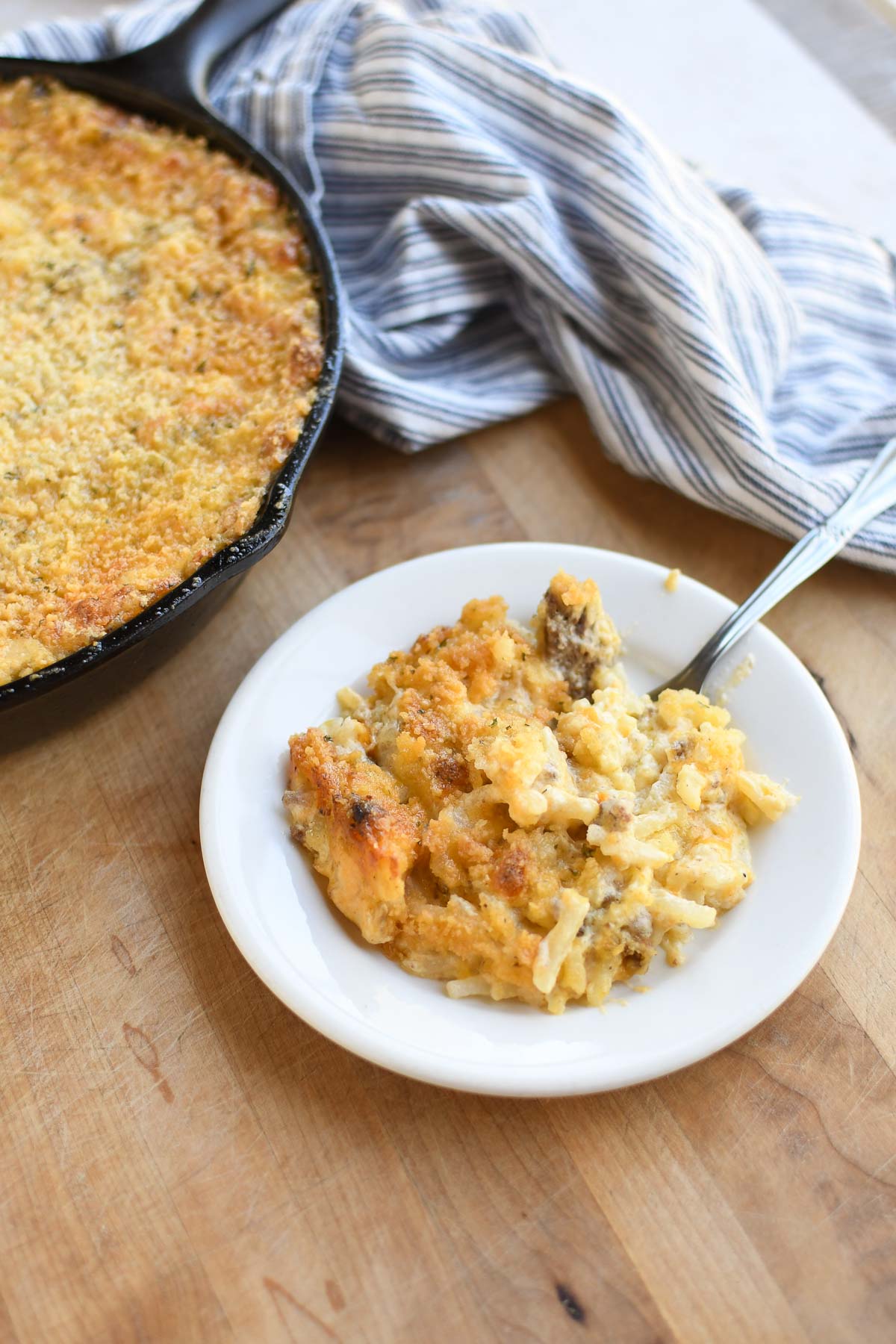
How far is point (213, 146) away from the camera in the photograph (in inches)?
81.2

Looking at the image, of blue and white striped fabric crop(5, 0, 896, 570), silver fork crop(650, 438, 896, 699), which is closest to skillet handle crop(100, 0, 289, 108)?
blue and white striped fabric crop(5, 0, 896, 570)

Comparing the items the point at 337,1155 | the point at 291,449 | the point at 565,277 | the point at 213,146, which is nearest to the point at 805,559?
the point at 565,277

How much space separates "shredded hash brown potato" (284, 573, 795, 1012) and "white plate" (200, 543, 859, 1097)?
4cm

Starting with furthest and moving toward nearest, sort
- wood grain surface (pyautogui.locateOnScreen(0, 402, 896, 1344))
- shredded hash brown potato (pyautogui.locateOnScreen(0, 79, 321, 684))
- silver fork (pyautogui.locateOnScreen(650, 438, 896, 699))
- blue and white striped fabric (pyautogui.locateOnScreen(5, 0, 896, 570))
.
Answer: blue and white striped fabric (pyautogui.locateOnScreen(5, 0, 896, 570)) → silver fork (pyautogui.locateOnScreen(650, 438, 896, 699)) → shredded hash brown potato (pyautogui.locateOnScreen(0, 79, 321, 684)) → wood grain surface (pyautogui.locateOnScreen(0, 402, 896, 1344))

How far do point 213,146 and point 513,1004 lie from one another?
1.58m

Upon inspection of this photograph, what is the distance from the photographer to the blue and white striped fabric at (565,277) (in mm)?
1988

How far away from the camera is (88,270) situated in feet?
Result: 6.30

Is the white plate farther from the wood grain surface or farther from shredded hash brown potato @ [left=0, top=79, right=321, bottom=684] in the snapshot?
shredded hash brown potato @ [left=0, top=79, right=321, bottom=684]

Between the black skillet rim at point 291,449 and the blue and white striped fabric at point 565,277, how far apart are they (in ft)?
0.69

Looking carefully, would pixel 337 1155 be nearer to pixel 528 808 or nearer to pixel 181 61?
pixel 528 808

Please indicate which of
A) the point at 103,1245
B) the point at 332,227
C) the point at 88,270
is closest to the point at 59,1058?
the point at 103,1245

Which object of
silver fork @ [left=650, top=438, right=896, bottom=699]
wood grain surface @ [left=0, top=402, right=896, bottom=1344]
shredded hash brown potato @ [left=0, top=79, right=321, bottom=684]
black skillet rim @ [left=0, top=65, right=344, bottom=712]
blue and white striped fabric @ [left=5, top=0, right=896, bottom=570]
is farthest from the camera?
blue and white striped fabric @ [left=5, top=0, right=896, bottom=570]

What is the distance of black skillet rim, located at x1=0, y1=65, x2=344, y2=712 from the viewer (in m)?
1.44

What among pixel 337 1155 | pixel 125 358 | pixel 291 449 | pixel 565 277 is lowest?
pixel 337 1155
